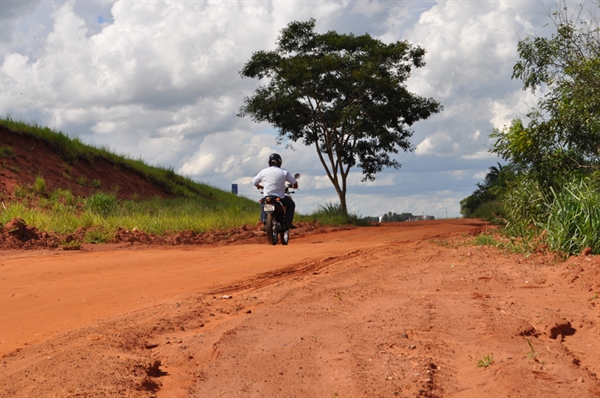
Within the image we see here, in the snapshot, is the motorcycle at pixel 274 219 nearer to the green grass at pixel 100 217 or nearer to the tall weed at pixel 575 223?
the green grass at pixel 100 217

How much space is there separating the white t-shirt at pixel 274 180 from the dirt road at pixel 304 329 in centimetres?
444

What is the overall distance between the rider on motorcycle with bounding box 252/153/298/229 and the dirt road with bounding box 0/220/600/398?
14.4 ft

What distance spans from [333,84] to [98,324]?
21.5 meters

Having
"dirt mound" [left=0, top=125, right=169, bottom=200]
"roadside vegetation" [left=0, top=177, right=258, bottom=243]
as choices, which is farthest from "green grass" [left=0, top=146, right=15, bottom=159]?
"roadside vegetation" [left=0, top=177, right=258, bottom=243]

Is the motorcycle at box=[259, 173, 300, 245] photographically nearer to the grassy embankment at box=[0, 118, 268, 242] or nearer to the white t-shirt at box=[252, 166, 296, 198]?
the white t-shirt at box=[252, 166, 296, 198]

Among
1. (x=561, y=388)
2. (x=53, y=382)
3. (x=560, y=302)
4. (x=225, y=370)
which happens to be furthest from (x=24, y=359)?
(x=560, y=302)

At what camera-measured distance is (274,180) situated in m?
14.6

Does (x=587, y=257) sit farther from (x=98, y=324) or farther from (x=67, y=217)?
(x=67, y=217)

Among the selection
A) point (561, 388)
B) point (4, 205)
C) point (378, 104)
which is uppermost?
point (378, 104)

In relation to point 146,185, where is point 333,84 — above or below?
above

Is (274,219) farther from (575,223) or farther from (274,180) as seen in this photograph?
(575,223)

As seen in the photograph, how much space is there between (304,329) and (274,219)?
28.3ft

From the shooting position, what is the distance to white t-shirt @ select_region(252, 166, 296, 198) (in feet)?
48.0

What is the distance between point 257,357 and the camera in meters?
5.16
